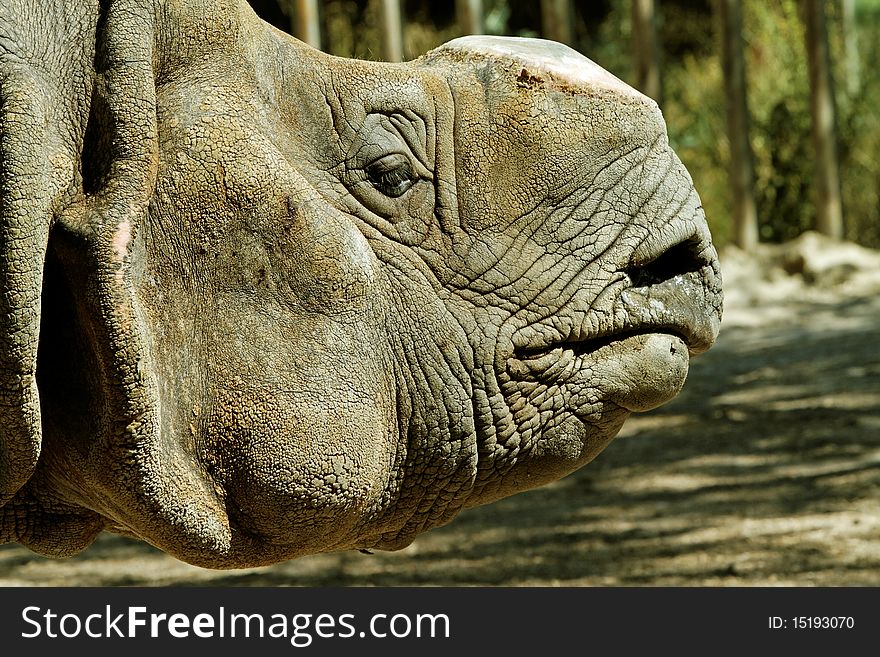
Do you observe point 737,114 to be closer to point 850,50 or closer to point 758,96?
point 758,96

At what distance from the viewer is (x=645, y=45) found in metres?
10.0

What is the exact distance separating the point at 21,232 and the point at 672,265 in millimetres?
1305

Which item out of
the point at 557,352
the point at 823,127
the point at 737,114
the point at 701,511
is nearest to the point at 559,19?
the point at 737,114

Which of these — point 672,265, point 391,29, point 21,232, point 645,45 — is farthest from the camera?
point 645,45

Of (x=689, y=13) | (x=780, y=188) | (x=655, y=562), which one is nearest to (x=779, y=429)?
(x=655, y=562)

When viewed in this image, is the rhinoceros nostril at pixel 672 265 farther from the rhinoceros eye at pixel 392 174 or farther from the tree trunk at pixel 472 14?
the tree trunk at pixel 472 14

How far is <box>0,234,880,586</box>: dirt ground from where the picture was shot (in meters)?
6.59

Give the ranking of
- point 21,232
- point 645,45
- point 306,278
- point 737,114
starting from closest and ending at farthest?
point 21,232
point 306,278
point 645,45
point 737,114

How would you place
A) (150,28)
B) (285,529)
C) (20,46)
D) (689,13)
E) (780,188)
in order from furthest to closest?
(689,13) → (780,188) → (285,529) → (150,28) → (20,46)

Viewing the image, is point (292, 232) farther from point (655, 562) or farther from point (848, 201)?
point (848, 201)

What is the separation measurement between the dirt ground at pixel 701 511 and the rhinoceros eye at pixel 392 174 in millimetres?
4163

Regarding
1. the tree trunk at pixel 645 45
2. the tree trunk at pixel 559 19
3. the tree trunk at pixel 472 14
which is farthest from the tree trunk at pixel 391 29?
the tree trunk at pixel 645 45

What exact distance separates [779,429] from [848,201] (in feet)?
14.2

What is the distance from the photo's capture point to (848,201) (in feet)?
38.3
